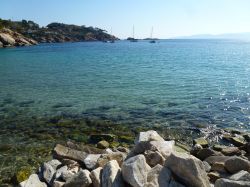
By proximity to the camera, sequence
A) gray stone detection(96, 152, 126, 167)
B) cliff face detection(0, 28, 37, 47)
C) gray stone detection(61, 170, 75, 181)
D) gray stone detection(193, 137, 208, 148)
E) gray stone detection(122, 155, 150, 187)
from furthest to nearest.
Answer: cliff face detection(0, 28, 37, 47) < gray stone detection(193, 137, 208, 148) < gray stone detection(96, 152, 126, 167) < gray stone detection(61, 170, 75, 181) < gray stone detection(122, 155, 150, 187)

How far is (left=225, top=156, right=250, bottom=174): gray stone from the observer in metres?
12.2

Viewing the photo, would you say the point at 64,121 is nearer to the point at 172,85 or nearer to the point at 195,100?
the point at 195,100

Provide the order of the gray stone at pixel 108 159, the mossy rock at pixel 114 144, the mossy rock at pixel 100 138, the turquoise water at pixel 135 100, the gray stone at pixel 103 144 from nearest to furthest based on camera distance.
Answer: the gray stone at pixel 108 159 < the gray stone at pixel 103 144 < the mossy rock at pixel 114 144 < the mossy rock at pixel 100 138 < the turquoise water at pixel 135 100

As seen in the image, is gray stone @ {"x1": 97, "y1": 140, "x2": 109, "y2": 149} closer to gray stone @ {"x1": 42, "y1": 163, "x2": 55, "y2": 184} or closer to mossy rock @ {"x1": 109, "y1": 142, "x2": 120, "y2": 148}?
mossy rock @ {"x1": 109, "y1": 142, "x2": 120, "y2": 148}

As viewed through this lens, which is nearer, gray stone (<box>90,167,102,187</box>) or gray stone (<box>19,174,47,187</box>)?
gray stone (<box>90,167,102,187</box>)

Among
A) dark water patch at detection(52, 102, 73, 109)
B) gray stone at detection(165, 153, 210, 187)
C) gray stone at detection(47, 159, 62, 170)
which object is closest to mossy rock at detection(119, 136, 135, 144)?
gray stone at detection(47, 159, 62, 170)

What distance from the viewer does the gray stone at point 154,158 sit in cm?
1231

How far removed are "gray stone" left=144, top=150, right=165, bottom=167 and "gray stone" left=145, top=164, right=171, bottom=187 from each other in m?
1.12

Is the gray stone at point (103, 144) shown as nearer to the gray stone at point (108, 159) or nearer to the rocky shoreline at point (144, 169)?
the rocky shoreline at point (144, 169)

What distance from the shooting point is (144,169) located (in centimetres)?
1110

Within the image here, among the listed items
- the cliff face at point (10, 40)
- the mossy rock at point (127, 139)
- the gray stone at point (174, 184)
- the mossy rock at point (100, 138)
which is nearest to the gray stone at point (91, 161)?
the gray stone at point (174, 184)

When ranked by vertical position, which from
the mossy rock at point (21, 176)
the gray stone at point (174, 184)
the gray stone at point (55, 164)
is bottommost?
the mossy rock at point (21, 176)

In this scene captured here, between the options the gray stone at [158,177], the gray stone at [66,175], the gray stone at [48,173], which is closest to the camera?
the gray stone at [158,177]

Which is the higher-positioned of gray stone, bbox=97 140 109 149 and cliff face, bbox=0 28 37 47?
gray stone, bbox=97 140 109 149
